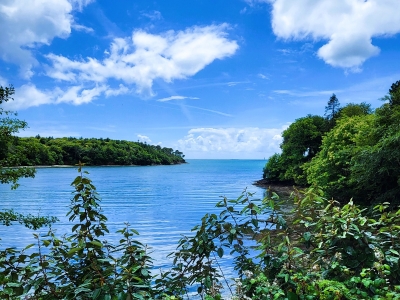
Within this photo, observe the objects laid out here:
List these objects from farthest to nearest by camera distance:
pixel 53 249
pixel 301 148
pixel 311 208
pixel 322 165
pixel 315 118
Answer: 1. pixel 315 118
2. pixel 301 148
3. pixel 322 165
4. pixel 311 208
5. pixel 53 249

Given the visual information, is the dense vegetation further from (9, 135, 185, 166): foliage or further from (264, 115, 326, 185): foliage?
(9, 135, 185, 166): foliage

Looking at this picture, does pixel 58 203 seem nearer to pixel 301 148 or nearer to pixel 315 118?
pixel 301 148

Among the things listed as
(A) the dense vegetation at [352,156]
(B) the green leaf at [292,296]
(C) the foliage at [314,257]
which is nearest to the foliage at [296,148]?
(A) the dense vegetation at [352,156]

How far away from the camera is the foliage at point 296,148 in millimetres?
51438

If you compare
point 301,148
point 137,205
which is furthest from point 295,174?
point 137,205

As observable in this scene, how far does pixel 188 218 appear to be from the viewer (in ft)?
90.4

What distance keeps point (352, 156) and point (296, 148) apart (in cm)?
2644

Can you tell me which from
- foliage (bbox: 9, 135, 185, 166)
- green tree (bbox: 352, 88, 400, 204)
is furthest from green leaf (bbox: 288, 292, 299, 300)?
Answer: foliage (bbox: 9, 135, 185, 166)

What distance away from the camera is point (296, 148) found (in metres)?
52.6

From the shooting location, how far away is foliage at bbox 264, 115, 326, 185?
51.4 meters

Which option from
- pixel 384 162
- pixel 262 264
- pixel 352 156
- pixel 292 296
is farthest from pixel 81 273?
pixel 352 156

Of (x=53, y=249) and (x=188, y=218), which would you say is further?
(x=188, y=218)

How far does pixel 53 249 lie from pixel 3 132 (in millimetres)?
4608

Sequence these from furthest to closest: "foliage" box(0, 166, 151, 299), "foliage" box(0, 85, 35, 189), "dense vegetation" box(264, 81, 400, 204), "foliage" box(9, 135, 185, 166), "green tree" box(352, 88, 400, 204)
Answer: "foliage" box(9, 135, 185, 166)
"dense vegetation" box(264, 81, 400, 204)
"green tree" box(352, 88, 400, 204)
"foliage" box(0, 85, 35, 189)
"foliage" box(0, 166, 151, 299)
